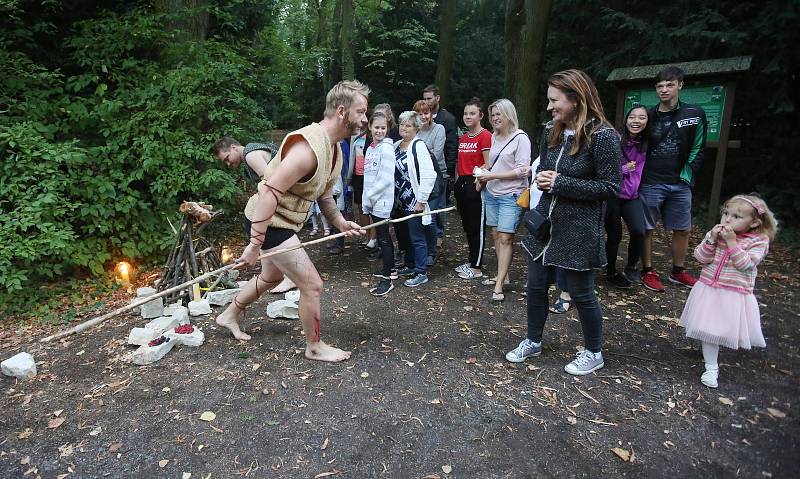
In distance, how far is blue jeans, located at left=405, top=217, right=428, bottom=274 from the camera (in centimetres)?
522

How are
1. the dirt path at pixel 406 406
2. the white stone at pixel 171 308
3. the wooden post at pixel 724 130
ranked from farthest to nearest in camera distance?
the wooden post at pixel 724 130
the white stone at pixel 171 308
the dirt path at pixel 406 406

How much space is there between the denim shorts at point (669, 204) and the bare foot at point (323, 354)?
3.50 metres

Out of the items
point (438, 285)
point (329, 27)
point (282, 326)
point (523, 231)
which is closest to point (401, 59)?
point (329, 27)

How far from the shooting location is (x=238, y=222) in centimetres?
757

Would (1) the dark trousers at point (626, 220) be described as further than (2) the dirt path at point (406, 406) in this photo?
Yes

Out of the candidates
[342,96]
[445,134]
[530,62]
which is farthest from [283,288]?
[530,62]

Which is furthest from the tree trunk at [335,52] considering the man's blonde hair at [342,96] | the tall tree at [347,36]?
the man's blonde hair at [342,96]

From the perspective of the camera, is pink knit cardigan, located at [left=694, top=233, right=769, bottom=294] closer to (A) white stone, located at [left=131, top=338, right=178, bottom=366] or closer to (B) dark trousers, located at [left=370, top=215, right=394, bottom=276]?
(B) dark trousers, located at [left=370, top=215, right=394, bottom=276]

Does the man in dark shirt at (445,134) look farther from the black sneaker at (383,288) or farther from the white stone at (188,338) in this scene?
the white stone at (188,338)

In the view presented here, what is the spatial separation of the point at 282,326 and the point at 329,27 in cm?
1935

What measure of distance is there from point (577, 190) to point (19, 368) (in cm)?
412

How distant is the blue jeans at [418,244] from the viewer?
5.22m

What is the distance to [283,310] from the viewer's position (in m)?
4.39

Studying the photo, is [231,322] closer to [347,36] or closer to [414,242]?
[414,242]
